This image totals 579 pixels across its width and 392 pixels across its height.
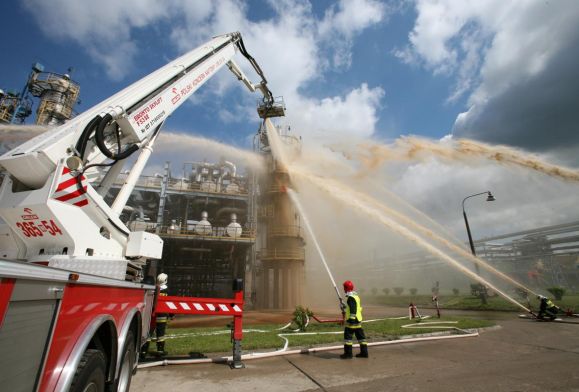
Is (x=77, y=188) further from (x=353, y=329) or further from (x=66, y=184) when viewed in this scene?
(x=353, y=329)

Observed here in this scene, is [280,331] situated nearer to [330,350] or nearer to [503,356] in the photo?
[330,350]

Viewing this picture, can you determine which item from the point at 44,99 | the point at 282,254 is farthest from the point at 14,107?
the point at 282,254

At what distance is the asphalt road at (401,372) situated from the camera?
4.69 meters

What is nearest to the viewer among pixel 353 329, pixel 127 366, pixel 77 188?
pixel 127 366

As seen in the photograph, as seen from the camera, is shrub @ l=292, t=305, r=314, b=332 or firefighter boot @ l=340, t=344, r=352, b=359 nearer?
firefighter boot @ l=340, t=344, r=352, b=359

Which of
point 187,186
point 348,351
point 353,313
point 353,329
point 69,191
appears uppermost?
point 187,186

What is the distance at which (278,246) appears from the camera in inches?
1047

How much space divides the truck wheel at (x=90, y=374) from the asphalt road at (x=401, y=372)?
2464 mm

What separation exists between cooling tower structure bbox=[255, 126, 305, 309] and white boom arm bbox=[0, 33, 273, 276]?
21.0 metres

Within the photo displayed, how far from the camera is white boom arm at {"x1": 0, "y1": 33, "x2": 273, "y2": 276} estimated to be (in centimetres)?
390

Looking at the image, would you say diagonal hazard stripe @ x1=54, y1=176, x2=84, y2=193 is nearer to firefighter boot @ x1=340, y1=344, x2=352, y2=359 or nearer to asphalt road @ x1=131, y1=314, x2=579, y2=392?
asphalt road @ x1=131, y1=314, x2=579, y2=392

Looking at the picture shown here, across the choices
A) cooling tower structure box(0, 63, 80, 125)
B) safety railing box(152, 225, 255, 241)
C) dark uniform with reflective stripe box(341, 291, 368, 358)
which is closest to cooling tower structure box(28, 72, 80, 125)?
cooling tower structure box(0, 63, 80, 125)

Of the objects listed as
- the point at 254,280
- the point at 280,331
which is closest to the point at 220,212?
the point at 254,280

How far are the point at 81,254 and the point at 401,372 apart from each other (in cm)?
566
